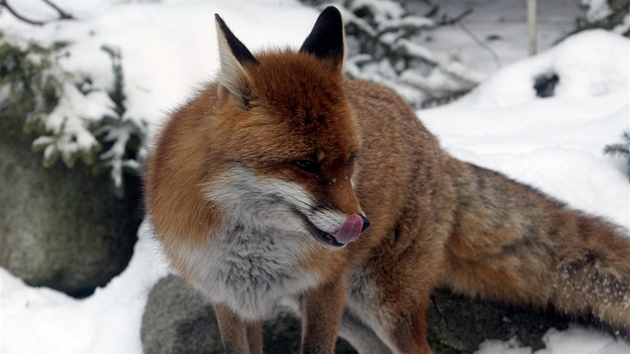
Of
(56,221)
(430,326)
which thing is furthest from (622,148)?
(56,221)

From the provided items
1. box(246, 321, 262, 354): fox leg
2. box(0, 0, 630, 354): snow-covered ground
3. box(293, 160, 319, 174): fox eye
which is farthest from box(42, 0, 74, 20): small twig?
box(293, 160, 319, 174): fox eye

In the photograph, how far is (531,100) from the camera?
571 centimetres

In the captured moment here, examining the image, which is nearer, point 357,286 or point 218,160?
point 218,160

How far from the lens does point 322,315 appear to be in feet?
9.82

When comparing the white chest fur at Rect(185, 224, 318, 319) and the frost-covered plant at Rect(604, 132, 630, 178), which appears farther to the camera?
the frost-covered plant at Rect(604, 132, 630, 178)

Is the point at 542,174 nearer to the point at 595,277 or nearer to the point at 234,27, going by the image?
the point at 595,277

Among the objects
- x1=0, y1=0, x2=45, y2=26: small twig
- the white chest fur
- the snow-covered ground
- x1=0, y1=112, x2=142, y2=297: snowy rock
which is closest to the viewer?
the white chest fur

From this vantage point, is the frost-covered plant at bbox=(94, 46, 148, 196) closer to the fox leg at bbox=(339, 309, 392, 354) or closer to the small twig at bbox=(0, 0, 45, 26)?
the small twig at bbox=(0, 0, 45, 26)

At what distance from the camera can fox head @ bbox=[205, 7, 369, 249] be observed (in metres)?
2.36

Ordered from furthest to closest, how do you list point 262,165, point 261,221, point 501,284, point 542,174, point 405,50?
point 405,50, point 542,174, point 501,284, point 261,221, point 262,165

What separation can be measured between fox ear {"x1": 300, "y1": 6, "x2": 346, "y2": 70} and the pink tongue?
2.16 ft

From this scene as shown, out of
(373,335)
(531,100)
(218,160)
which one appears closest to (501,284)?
(373,335)

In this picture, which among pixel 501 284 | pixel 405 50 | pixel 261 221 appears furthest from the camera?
pixel 405 50

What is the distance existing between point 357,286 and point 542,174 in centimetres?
171
